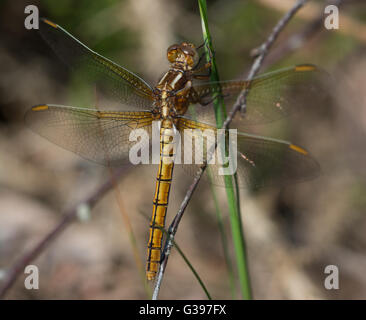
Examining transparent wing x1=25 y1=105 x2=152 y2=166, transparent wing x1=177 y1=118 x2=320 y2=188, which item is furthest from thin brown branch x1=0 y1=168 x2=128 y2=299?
transparent wing x1=177 y1=118 x2=320 y2=188

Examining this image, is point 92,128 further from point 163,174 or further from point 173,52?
point 173,52

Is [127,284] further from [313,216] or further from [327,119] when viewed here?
[327,119]

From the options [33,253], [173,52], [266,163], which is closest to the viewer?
[266,163]

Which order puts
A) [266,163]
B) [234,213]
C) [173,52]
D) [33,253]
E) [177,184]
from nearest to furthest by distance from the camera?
[234,213] → [266,163] → [173,52] → [33,253] → [177,184]

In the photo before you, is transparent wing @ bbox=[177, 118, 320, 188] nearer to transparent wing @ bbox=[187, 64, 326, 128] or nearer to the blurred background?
transparent wing @ bbox=[187, 64, 326, 128]

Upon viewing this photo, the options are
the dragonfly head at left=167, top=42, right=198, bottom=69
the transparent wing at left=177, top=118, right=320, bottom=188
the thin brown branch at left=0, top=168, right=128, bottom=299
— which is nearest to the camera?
the transparent wing at left=177, top=118, right=320, bottom=188

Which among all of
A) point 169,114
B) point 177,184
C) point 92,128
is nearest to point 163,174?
point 169,114

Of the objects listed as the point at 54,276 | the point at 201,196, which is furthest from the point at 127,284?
the point at 201,196

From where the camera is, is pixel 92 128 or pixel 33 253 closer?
pixel 92 128
